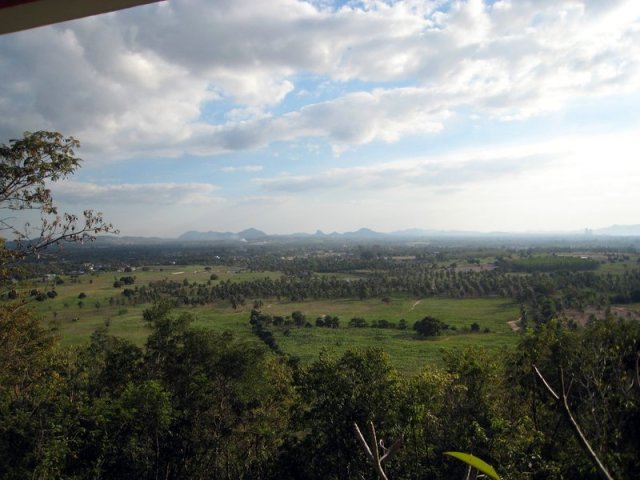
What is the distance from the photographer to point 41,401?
9.83 meters

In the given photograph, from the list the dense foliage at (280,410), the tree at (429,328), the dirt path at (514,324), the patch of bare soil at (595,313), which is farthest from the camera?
the dirt path at (514,324)

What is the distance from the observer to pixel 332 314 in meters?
50.8

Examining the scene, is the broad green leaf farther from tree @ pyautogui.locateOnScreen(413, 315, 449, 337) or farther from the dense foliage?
tree @ pyautogui.locateOnScreen(413, 315, 449, 337)

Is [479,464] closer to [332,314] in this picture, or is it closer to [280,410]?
[280,410]

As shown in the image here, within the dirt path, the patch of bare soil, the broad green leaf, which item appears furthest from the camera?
the dirt path

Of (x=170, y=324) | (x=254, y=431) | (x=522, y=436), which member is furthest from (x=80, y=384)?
(x=522, y=436)

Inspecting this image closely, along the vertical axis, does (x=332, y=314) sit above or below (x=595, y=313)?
below

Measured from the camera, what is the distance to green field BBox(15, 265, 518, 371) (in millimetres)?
35281

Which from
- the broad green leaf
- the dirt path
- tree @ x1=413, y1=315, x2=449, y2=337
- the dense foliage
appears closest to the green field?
the dirt path

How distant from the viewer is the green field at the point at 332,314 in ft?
Result: 116

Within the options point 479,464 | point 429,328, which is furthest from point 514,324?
point 479,464

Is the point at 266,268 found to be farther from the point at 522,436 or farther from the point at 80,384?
the point at 522,436

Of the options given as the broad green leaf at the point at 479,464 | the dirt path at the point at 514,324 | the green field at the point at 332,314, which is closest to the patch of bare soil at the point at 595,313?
the dirt path at the point at 514,324

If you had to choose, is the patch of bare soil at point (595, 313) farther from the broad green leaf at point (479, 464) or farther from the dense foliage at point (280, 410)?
the broad green leaf at point (479, 464)
